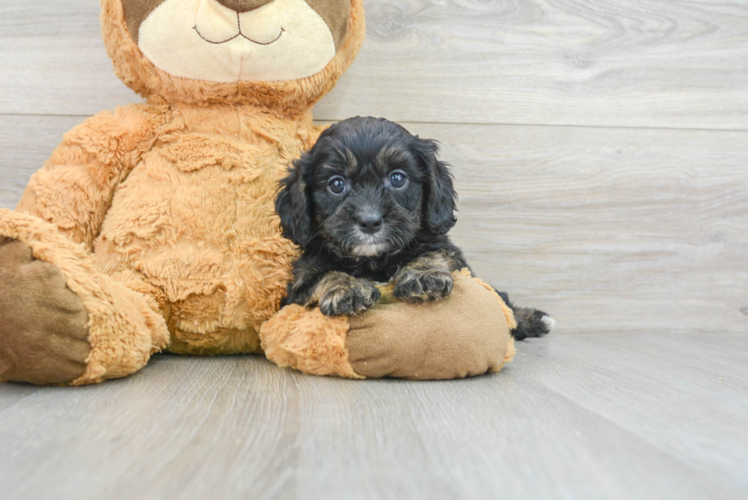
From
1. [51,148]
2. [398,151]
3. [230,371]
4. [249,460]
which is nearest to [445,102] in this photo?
[398,151]

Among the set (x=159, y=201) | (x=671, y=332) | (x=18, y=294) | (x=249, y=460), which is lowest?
(x=671, y=332)

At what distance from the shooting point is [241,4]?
176cm

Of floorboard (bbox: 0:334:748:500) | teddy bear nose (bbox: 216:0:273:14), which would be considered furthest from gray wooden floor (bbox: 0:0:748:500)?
teddy bear nose (bbox: 216:0:273:14)

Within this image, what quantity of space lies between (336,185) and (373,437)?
2.73ft

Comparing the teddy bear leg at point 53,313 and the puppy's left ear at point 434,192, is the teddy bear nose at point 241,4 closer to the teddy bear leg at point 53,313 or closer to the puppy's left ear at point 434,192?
the puppy's left ear at point 434,192

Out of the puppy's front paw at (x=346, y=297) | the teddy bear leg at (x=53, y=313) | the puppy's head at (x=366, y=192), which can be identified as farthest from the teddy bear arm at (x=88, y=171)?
the puppy's front paw at (x=346, y=297)

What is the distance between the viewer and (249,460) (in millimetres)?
1026

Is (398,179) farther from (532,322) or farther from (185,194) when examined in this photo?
(532,322)

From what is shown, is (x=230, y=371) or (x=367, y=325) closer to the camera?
(x=367, y=325)

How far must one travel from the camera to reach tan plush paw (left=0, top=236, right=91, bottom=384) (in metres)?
1.40

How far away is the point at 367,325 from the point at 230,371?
48 cm

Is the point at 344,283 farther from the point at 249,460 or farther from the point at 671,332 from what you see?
the point at 671,332

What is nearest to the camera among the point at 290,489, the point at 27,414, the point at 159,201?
the point at 290,489

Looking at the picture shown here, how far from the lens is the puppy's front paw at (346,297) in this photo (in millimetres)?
1637
